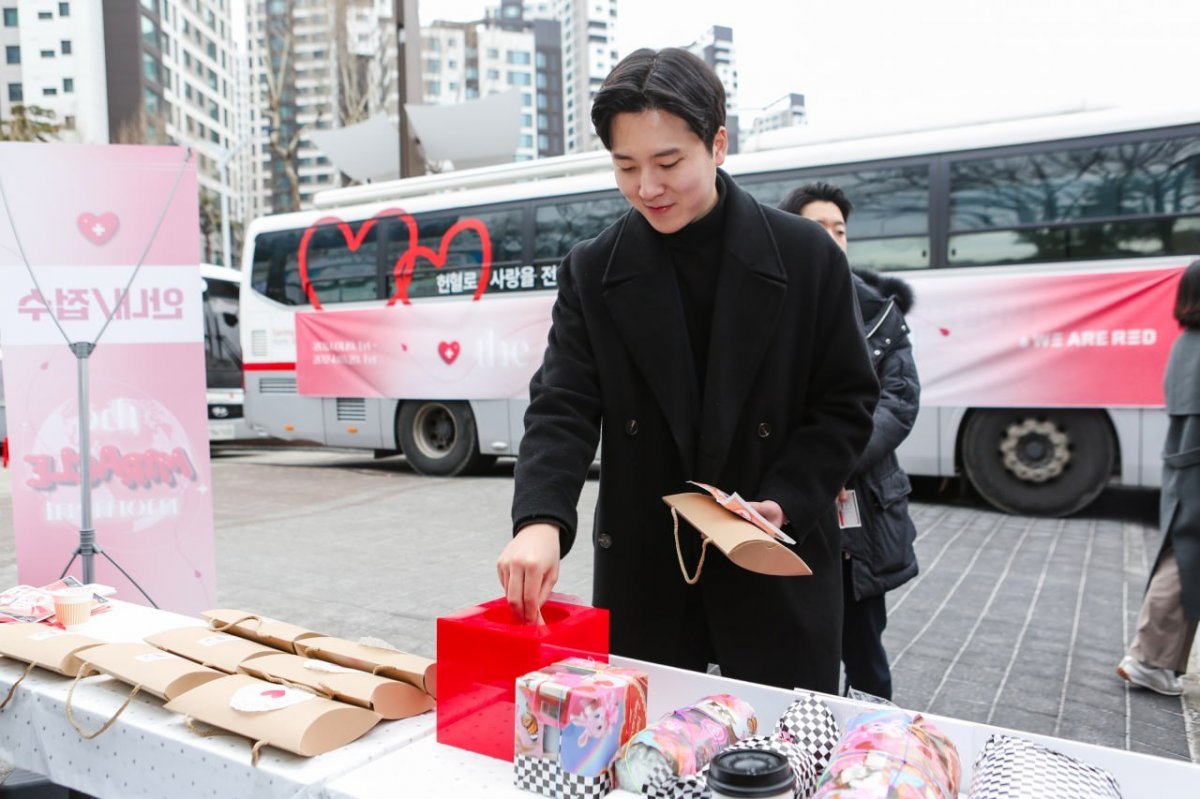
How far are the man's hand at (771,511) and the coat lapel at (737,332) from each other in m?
0.15

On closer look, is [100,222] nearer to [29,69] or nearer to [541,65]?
[29,69]

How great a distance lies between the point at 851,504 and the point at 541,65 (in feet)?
386

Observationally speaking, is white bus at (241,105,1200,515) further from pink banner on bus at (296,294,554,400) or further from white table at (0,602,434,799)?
white table at (0,602,434,799)

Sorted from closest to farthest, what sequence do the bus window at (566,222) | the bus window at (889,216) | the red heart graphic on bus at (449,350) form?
the bus window at (889,216), the bus window at (566,222), the red heart graphic on bus at (449,350)

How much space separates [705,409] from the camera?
66.9 inches

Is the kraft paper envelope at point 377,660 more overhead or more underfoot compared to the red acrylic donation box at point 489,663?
more underfoot

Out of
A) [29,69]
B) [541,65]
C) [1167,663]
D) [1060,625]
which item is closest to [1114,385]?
[1060,625]

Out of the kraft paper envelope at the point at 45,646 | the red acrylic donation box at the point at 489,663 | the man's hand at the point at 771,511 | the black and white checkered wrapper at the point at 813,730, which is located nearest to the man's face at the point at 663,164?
the man's hand at the point at 771,511

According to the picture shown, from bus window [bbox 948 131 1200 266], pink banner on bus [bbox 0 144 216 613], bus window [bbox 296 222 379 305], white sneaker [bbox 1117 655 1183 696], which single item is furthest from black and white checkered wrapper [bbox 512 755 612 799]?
bus window [bbox 296 222 379 305]

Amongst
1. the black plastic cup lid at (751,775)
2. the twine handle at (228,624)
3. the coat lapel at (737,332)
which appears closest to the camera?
the black plastic cup lid at (751,775)

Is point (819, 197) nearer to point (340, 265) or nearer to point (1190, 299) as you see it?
point (1190, 299)

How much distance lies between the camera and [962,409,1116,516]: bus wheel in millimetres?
7719

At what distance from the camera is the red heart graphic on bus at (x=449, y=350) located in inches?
435

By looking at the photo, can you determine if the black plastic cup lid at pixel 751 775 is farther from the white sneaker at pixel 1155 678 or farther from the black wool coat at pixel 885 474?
the white sneaker at pixel 1155 678
